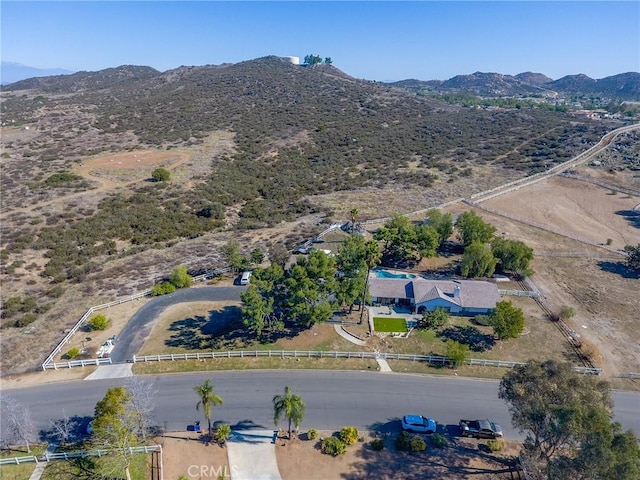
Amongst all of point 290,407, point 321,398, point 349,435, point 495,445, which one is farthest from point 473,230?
point 290,407

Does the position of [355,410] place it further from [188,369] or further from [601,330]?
[601,330]

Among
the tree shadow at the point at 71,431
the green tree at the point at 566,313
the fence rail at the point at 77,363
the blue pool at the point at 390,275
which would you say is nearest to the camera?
the tree shadow at the point at 71,431

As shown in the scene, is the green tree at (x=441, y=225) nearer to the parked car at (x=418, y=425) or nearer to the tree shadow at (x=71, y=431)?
the parked car at (x=418, y=425)

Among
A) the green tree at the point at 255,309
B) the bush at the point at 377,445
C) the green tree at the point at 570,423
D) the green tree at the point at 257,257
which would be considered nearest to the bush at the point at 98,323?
the green tree at the point at 255,309

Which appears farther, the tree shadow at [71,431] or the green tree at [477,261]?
the green tree at [477,261]

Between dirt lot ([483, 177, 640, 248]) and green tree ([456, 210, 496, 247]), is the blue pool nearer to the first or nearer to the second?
green tree ([456, 210, 496, 247])

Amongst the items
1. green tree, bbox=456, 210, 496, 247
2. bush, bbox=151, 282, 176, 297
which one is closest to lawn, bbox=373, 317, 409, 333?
green tree, bbox=456, 210, 496, 247

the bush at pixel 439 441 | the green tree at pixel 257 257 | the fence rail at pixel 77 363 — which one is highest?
the green tree at pixel 257 257

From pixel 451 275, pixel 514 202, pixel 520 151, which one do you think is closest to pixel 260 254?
pixel 451 275
